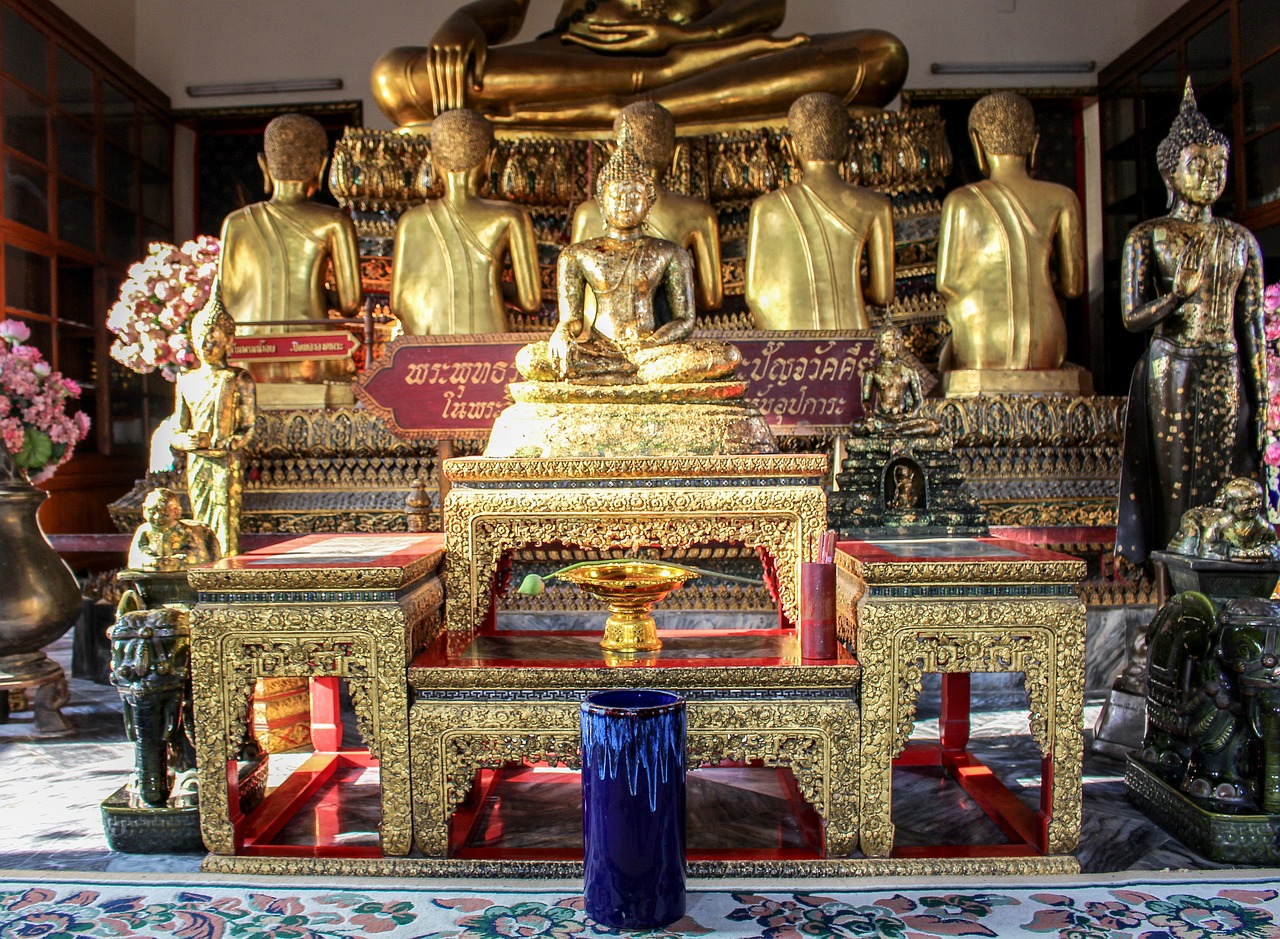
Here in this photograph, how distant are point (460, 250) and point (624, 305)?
7.75 feet

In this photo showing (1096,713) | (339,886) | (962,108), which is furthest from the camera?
Answer: (962,108)

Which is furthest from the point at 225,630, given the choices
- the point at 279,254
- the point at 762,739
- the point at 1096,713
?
the point at 279,254

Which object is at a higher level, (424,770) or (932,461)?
(932,461)

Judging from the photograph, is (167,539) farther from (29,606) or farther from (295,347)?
(295,347)

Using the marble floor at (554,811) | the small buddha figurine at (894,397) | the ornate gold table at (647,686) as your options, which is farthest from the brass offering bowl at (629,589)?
the small buddha figurine at (894,397)

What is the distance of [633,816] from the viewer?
2107 mm

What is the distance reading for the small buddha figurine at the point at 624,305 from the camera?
3307mm

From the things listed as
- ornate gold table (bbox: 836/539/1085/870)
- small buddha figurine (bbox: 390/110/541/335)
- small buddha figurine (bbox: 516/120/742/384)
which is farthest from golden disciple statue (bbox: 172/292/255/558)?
ornate gold table (bbox: 836/539/1085/870)

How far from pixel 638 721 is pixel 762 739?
1.31 feet

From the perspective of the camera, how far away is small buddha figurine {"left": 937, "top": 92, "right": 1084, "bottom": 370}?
530 centimetres

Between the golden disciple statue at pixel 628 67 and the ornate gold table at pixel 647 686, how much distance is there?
4576 mm

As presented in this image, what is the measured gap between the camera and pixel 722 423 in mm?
3057

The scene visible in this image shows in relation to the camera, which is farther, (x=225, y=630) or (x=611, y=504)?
(x=611, y=504)

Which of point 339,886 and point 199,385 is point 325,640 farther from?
point 199,385
